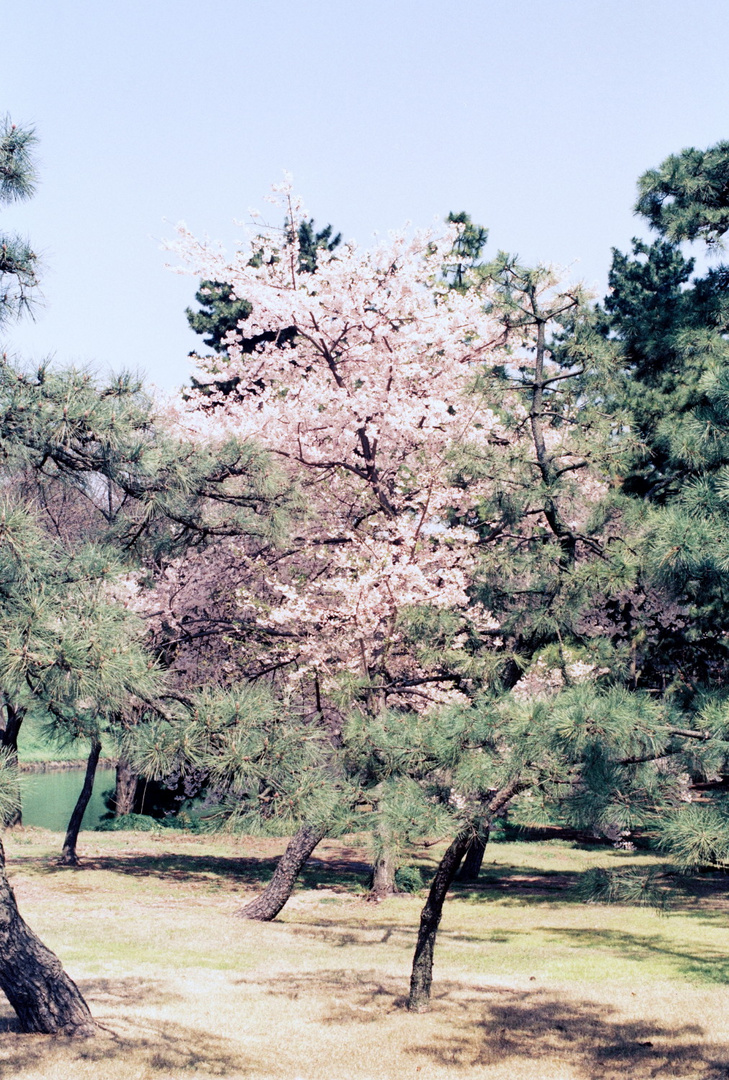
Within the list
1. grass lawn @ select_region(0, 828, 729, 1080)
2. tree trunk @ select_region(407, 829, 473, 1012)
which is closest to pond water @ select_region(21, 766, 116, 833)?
grass lawn @ select_region(0, 828, 729, 1080)

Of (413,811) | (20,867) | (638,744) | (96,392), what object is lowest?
(20,867)

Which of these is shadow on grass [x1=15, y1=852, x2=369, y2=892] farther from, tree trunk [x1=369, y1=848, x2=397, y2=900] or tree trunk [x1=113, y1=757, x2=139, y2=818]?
tree trunk [x1=113, y1=757, x2=139, y2=818]

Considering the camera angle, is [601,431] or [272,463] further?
[601,431]

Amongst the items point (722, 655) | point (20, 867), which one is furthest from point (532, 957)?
point (20, 867)

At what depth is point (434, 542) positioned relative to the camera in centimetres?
1247

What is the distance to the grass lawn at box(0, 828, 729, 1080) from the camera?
19.6 feet

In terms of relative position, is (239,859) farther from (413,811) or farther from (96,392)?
(96,392)

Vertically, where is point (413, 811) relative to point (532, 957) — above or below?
above

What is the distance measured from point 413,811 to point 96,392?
3.28 m

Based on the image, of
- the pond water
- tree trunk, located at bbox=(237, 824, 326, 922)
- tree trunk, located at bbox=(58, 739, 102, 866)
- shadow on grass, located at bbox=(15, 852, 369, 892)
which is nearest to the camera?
tree trunk, located at bbox=(237, 824, 326, 922)

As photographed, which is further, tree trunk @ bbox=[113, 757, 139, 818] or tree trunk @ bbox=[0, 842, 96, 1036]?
tree trunk @ bbox=[113, 757, 139, 818]

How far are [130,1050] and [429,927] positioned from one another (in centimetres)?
242

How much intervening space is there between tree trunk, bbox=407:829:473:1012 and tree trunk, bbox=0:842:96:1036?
2.60m

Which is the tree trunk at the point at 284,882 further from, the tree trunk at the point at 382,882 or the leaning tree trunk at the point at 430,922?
the leaning tree trunk at the point at 430,922
